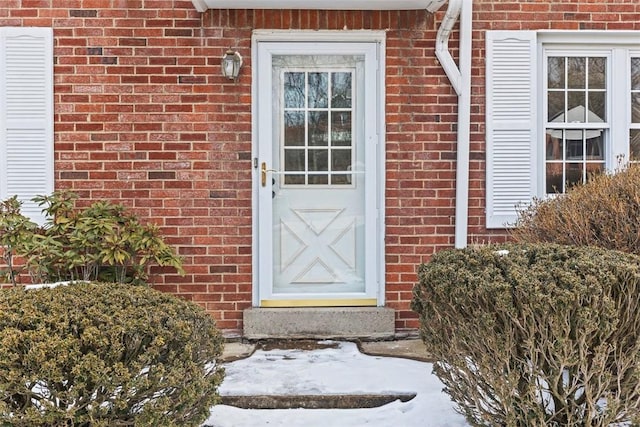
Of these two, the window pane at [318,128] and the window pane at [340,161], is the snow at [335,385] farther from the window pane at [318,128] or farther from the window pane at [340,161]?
the window pane at [318,128]

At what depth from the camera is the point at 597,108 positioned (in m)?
4.84

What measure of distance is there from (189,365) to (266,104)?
275 centimetres

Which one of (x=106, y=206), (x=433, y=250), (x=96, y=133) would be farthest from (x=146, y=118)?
(x=433, y=250)

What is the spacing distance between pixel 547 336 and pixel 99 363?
182 centimetres

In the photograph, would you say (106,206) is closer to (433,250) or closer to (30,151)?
(30,151)

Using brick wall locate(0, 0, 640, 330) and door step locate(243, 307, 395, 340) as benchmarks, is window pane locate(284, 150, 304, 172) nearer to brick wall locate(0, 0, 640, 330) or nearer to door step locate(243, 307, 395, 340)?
brick wall locate(0, 0, 640, 330)

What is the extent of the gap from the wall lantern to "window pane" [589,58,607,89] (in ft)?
9.77

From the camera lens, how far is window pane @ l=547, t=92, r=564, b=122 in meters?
4.82

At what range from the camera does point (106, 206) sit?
14.4 feet

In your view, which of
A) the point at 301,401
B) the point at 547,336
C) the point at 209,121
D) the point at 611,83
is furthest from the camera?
the point at 611,83

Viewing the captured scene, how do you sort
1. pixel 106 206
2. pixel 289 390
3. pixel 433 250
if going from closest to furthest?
1. pixel 289 390
2. pixel 106 206
3. pixel 433 250

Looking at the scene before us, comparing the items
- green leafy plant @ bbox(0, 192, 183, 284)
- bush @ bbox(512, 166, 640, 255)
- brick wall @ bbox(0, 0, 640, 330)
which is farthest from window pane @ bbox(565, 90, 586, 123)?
green leafy plant @ bbox(0, 192, 183, 284)

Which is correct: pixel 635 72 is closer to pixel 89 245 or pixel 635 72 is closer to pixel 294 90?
pixel 294 90

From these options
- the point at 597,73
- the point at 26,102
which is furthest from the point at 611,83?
the point at 26,102
